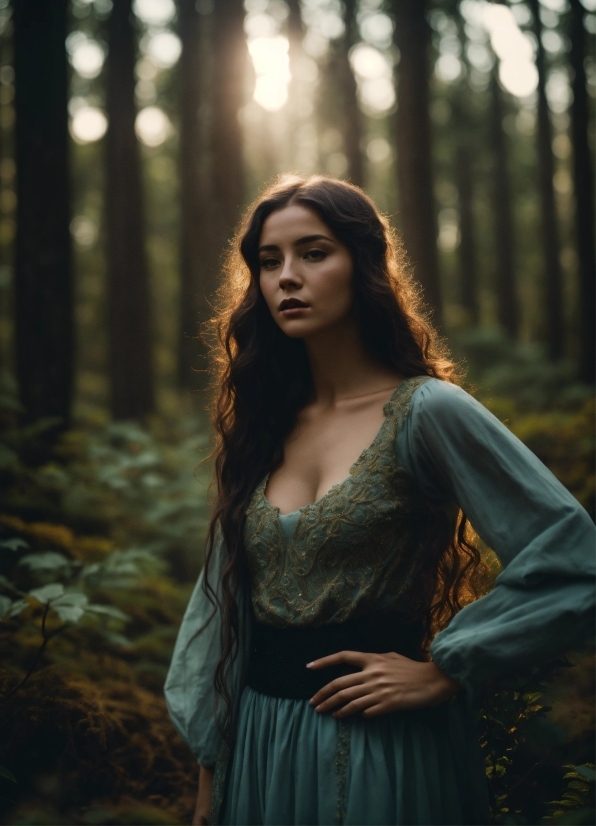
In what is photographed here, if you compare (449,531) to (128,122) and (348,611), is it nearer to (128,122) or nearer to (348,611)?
(348,611)

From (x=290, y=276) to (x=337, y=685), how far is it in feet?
4.30

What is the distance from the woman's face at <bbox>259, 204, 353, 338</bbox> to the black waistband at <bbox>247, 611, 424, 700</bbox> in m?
0.98

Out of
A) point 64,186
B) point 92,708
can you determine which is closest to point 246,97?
point 64,186

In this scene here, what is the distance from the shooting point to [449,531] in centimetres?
216

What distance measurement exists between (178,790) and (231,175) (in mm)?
6208

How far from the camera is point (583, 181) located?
11.6 metres

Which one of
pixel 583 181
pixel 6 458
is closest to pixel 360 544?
pixel 6 458

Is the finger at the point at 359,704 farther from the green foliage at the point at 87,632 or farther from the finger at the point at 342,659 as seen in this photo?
the green foliage at the point at 87,632

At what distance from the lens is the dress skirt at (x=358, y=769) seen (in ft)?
6.33

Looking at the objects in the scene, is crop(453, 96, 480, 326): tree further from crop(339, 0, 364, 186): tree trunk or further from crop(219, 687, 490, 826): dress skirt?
crop(219, 687, 490, 826): dress skirt

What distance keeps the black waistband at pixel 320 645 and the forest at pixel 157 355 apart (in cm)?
44

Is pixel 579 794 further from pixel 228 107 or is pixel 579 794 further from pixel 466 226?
pixel 466 226

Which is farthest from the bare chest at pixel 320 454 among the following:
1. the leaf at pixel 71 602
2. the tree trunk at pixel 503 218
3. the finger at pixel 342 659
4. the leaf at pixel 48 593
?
the tree trunk at pixel 503 218

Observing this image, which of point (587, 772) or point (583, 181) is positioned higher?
point (583, 181)
